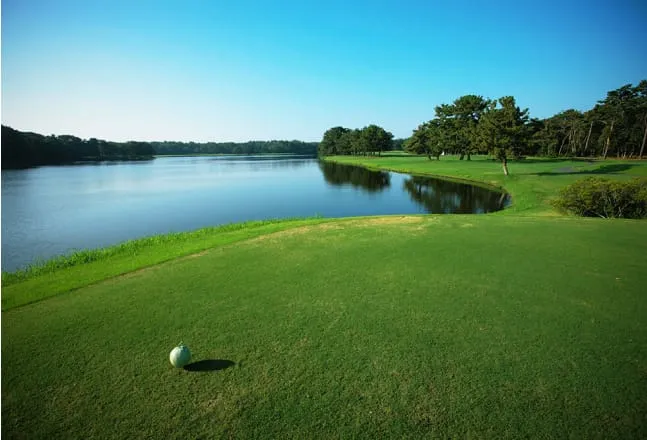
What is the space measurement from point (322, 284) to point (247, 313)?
211 cm

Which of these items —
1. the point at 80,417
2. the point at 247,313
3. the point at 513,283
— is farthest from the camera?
the point at 513,283

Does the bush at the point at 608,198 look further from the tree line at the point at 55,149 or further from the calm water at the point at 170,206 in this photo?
the tree line at the point at 55,149

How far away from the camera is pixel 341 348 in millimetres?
5512

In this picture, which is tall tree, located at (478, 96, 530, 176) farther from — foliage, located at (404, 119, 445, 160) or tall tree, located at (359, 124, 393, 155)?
tall tree, located at (359, 124, 393, 155)

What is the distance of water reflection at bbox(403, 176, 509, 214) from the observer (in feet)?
92.5

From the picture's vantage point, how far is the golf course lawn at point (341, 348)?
4113 millimetres

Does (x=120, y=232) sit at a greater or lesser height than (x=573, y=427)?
lesser

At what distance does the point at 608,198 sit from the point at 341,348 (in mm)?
20157

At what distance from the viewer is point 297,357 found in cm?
530

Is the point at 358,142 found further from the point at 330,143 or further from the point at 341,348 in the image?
the point at 341,348

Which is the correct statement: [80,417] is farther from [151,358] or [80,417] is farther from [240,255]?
[240,255]

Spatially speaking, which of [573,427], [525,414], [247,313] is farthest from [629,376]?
[247,313]

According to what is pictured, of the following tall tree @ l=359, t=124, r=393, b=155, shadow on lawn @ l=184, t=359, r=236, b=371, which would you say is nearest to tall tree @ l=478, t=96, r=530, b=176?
shadow on lawn @ l=184, t=359, r=236, b=371

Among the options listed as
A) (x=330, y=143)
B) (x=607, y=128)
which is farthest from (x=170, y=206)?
(x=330, y=143)
